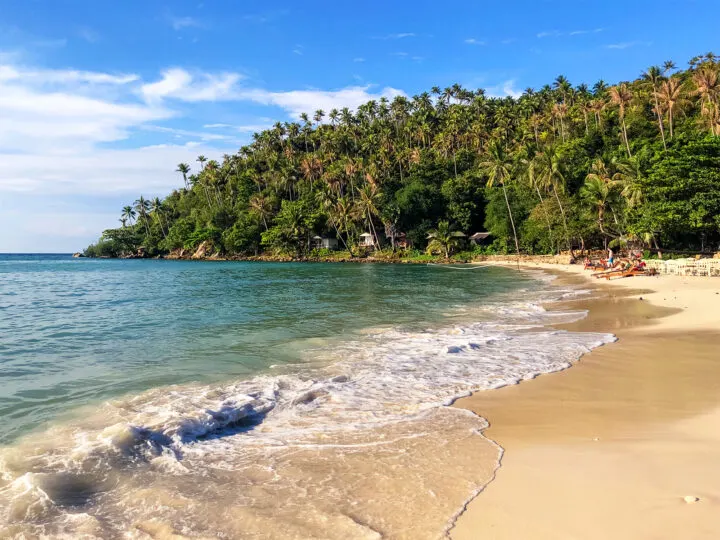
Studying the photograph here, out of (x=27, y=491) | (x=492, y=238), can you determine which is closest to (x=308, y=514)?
(x=27, y=491)

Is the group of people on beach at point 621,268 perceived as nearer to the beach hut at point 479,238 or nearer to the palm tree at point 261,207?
the beach hut at point 479,238

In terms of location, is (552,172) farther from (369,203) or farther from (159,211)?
(159,211)

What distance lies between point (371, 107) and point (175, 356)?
104474mm

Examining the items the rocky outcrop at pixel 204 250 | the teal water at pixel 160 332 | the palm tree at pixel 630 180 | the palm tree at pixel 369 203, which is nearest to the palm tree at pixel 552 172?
the palm tree at pixel 630 180

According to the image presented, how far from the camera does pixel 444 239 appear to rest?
68750mm

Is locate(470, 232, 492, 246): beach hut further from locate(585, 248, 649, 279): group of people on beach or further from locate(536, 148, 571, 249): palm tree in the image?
locate(585, 248, 649, 279): group of people on beach

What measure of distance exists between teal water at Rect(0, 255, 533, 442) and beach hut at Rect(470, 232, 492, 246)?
4452 cm

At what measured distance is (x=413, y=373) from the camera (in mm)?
9367

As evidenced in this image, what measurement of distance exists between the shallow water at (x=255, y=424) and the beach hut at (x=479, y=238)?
56.9 metres

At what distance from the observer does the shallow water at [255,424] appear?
14.2ft

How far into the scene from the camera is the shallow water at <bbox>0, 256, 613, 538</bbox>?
170 inches

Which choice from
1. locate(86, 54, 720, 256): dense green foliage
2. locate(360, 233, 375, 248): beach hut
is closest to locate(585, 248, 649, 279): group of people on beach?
locate(86, 54, 720, 256): dense green foliage

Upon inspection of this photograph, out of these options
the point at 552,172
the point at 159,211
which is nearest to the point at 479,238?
the point at 552,172

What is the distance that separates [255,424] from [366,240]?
253ft
